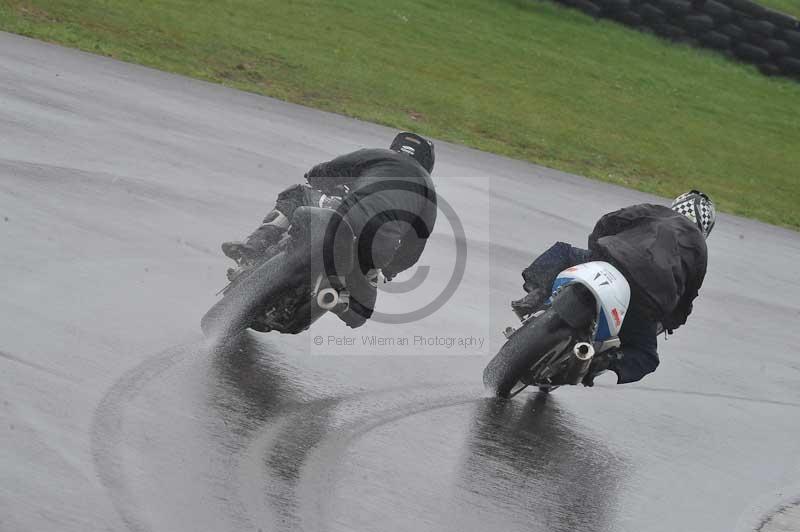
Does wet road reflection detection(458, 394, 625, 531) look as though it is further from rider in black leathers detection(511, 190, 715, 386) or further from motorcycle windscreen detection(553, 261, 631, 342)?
motorcycle windscreen detection(553, 261, 631, 342)

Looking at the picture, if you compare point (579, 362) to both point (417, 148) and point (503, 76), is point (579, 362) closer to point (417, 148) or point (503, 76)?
point (417, 148)

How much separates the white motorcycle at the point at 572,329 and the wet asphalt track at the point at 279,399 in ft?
1.25

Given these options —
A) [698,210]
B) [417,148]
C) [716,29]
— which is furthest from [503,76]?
[417,148]

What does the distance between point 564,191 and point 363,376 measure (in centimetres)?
877

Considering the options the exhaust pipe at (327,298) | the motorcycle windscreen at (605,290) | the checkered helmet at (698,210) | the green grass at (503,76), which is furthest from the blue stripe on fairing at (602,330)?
the green grass at (503,76)

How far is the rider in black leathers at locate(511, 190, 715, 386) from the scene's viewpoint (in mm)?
7176

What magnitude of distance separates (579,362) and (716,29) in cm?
2107

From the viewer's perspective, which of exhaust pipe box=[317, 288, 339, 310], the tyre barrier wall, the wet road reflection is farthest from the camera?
the tyre barrier wall

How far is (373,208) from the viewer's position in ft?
23.0

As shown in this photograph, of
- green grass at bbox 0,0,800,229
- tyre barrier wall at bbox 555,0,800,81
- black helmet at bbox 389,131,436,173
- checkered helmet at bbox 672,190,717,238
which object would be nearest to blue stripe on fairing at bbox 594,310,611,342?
checkered helmet at bbox 672,190,717,238

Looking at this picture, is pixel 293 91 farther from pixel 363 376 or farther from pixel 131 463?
pixel 131 463

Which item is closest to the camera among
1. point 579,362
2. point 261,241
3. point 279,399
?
point 279,399

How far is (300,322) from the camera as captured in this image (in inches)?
280

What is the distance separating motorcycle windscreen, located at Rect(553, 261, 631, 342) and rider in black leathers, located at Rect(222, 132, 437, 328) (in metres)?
0.95
